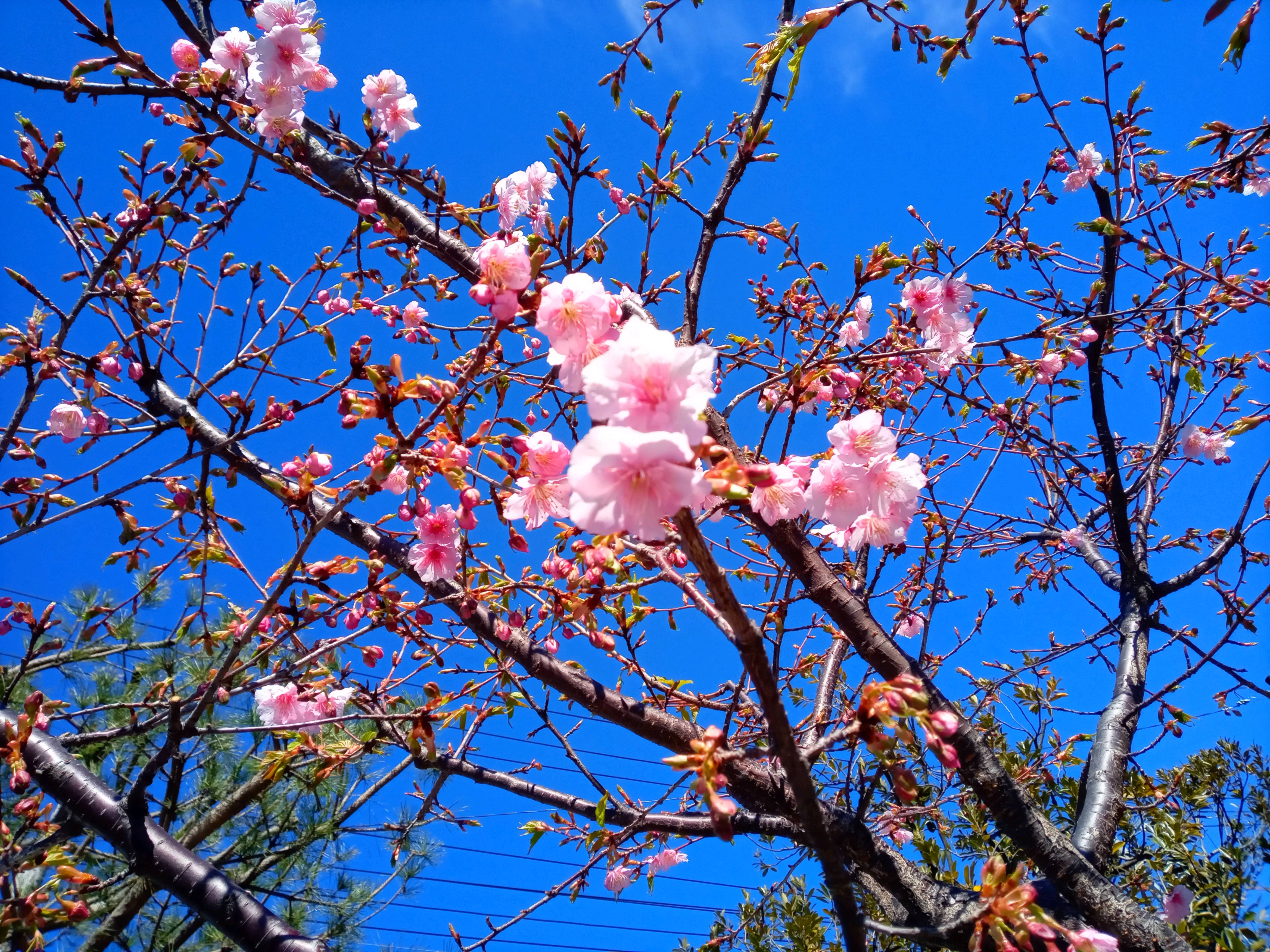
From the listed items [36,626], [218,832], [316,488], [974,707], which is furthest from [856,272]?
[218,832]

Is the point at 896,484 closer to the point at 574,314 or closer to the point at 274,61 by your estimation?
the point at 574,314

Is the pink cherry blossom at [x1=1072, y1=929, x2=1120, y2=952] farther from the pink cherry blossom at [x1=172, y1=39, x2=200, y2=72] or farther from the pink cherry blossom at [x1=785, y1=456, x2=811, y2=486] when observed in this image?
the pink cherry blossom at [x1=172, y1=39, x2=200, y2=72]

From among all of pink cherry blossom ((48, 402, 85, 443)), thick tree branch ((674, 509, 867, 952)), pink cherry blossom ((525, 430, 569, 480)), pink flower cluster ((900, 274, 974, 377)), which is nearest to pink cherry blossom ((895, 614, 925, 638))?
pink flower cluster ((900, 274, 974, 377))

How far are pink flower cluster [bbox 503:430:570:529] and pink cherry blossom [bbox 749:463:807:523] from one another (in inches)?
17.5

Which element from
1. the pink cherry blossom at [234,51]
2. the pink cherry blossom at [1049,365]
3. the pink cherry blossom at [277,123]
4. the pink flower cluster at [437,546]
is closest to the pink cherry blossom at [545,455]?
the pink flower cluster at [437,546]

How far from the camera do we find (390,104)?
2385 millimetres

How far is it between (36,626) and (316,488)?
1.04 m

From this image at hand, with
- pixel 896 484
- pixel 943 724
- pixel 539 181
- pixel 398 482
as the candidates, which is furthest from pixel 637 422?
pixel 539 181

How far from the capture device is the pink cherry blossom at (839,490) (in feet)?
5.00

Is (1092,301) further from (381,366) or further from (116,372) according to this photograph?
(116,372)

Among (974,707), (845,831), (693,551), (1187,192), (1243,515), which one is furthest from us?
(974,707)

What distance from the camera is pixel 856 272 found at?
1.88 m

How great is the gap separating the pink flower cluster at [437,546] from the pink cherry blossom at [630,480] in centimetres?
92

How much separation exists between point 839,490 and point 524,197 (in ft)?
4.63
